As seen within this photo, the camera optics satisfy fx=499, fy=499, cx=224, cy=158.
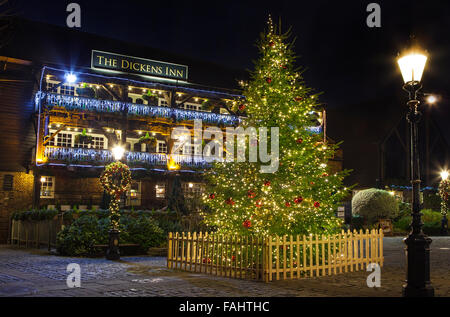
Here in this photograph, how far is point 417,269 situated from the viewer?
8.57m

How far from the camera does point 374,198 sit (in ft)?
99.0

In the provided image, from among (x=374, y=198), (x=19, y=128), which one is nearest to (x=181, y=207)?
(x=19, y=128)

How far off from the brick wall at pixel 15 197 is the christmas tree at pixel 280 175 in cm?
1676

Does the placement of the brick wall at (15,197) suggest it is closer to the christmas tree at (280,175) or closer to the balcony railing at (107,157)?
the balcony railing at (107,157)

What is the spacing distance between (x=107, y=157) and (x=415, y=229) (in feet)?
72.2

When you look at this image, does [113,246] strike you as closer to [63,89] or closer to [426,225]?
[63,89]

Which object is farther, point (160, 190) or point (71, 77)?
point (160, 190)

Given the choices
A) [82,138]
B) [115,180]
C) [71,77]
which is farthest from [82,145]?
[115,180]

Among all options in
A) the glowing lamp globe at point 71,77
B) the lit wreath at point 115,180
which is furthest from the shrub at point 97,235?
the glowing lamp globe at point 71,77

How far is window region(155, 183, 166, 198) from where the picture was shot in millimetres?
32594

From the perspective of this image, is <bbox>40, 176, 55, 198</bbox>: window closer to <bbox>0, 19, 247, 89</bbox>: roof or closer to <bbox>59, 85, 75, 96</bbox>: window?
<bbox>59, 85, 75, 96</bbox>: window

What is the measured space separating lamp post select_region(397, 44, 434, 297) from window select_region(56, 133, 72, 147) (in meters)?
24.2

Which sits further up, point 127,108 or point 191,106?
point 191,106

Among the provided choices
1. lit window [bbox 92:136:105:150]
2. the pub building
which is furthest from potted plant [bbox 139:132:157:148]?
lit window [bbox 92:136:105:150]
